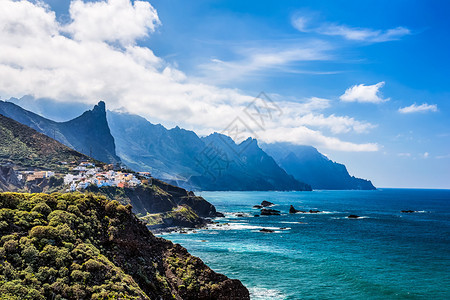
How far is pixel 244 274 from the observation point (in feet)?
158

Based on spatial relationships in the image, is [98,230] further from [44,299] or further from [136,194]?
[136,194]

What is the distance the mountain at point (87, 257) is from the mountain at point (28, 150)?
119 meters

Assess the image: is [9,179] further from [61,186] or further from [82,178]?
[82,178]

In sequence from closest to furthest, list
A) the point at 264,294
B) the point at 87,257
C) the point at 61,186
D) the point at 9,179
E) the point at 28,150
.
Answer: the point at 87,257, the point at 264,294, the point at 9,179, the point at 61,186, the point at 28,150

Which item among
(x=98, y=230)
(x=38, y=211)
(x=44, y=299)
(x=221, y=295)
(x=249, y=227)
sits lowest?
(x=249, y=227)

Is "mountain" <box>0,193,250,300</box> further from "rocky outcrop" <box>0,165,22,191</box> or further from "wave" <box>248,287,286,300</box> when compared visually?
"rocky outcrop" <box>0,165,22,191</box>

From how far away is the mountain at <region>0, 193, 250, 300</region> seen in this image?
59.2 feet

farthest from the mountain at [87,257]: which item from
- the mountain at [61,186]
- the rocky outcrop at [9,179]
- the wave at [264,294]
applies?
the rocky outcrop at [9,179]

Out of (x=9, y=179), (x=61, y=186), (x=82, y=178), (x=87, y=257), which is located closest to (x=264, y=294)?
(x=87, y=257)

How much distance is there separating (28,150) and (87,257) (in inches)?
5550

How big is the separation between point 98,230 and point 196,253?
42.8 m

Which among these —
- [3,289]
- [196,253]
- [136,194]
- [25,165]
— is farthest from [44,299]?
[25,165]

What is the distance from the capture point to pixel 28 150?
447 feet

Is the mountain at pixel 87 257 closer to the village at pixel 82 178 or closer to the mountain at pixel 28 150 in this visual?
the village at pixel 82 178
